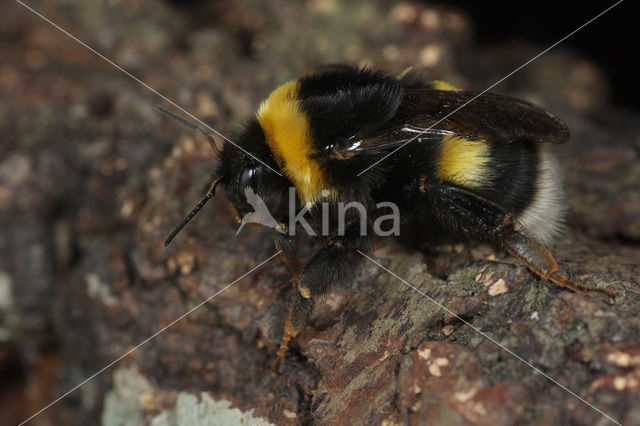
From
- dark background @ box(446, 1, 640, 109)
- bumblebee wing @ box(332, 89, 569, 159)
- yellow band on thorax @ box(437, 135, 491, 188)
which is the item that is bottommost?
dark background @ box(446, 1, 640, 109)

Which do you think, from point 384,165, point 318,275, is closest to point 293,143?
point 384,165

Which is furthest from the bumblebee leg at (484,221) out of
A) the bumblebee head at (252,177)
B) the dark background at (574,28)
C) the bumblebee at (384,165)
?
the dark background at (574,28)

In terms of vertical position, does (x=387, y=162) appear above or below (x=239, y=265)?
above

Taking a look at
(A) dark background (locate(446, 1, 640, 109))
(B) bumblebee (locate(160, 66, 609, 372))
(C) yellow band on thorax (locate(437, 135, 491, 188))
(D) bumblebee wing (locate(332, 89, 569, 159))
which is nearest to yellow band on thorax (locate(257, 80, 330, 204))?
(B) bumblebee (locate(160, 66, 609, 372))

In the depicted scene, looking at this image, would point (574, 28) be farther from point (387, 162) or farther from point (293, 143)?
point (293, 143)

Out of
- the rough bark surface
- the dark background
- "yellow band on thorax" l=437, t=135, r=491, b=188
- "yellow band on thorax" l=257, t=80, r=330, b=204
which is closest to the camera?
the rough bark surface

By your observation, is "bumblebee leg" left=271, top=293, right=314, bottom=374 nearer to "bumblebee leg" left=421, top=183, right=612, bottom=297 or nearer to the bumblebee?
the bumblebee

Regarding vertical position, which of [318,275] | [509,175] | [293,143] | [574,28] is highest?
[293,143]
